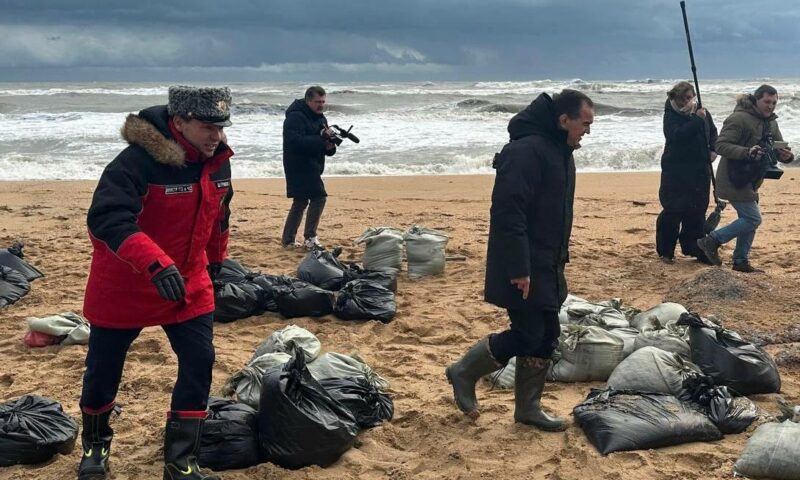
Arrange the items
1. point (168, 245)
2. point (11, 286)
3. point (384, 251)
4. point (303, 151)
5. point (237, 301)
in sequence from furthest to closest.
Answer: point (303, 151) < point (384, 251) < point (11, 286) < point (237, 301) < point (168, 245)

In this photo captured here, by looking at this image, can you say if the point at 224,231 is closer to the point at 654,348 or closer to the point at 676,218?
the point at 654,348

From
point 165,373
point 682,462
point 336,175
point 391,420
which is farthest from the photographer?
point 336,175

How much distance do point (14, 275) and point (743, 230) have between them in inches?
261

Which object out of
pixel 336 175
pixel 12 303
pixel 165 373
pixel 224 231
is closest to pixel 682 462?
pixel 224 231

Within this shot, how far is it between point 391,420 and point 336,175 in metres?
11.9

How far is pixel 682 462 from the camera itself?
3492 mm

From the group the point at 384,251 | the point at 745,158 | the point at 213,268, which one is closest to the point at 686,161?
the point at 745,158

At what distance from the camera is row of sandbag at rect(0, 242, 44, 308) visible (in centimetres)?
638

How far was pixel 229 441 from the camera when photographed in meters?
3.50

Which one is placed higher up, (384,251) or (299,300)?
(384,251)

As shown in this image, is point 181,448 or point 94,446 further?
point 94,446

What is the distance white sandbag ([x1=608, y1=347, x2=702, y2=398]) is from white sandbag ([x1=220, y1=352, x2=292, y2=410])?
1.81 metres

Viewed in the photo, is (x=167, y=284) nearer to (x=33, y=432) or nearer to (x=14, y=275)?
(x=33, y=432)

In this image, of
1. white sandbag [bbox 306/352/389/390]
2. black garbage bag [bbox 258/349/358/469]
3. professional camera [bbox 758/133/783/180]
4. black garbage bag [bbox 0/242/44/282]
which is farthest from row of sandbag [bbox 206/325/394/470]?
professional camera [bbox 758/133/783/180]
